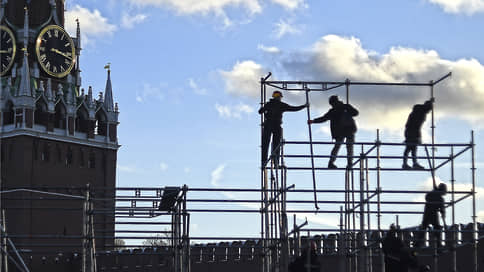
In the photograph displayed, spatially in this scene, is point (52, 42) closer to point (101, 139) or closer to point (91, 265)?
point (101, 139)

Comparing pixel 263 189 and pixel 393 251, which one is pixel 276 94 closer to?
pixel 263 189

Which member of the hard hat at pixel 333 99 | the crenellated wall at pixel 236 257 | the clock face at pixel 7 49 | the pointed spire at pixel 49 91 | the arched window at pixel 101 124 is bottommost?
the crenellated wall at pixel 236 257

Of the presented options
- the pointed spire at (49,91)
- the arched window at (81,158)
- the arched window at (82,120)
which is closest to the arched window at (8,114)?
the pointed spire at (49,91)

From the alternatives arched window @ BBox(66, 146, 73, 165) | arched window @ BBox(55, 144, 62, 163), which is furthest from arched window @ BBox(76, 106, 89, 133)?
arched window @ BBox(55, 144, 62, 163)

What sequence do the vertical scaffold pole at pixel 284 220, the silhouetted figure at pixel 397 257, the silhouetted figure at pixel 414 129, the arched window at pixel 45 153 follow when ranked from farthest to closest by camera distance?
the arched window at pixel 45 153
the silhouetted figure at pixel 414 129
the vertical scaffold pole at pixel 284 220
the silhouetted figure at pixel 397 257

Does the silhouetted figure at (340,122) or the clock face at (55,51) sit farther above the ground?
the clock face at (55,51)

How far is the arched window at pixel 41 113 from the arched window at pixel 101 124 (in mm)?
6015

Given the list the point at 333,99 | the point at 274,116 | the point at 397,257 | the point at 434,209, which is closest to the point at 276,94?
the point at 274,116

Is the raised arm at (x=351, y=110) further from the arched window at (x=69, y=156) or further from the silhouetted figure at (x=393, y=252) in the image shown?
the arched window at (x=69, y=156)

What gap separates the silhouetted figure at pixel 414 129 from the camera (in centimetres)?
1942

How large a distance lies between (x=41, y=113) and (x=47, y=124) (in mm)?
957

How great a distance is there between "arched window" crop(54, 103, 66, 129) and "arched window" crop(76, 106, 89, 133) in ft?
4.88

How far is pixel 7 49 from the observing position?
84.9 m

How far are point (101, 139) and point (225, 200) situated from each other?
2710 inches
